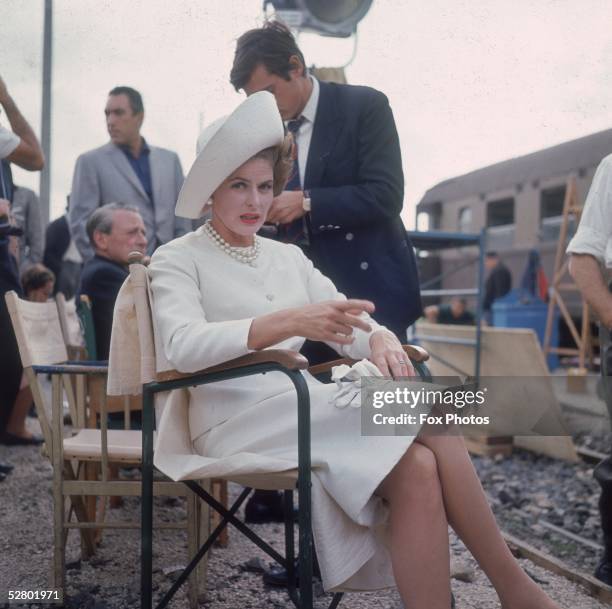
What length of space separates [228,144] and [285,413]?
77 cm

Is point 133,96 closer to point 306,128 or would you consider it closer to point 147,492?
point 306,128

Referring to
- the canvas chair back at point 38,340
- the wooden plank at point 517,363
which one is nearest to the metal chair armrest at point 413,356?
the canvas chair back at point 38,340

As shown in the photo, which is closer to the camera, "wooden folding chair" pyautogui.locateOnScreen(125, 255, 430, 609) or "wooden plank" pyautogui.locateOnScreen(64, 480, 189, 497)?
"wooden folding chair" pyautogui.locateOnScreen(125, 255, 430, 609)

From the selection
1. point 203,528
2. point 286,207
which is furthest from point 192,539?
point 286,207

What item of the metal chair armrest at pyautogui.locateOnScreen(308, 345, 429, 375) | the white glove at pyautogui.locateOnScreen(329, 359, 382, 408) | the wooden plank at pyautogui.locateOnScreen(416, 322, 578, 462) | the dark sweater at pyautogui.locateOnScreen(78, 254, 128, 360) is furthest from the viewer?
the wooden plank at pyautogui.locateOnScreen(416, 322, 578, 462)

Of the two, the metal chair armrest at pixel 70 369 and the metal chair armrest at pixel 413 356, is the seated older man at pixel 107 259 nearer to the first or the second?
the metal chair armrest at pixel 70 369

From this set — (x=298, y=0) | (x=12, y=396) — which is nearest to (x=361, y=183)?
(x=298, y=0)

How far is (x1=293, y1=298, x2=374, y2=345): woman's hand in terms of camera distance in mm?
1941

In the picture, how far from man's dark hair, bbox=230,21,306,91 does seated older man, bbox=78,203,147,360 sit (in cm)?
111

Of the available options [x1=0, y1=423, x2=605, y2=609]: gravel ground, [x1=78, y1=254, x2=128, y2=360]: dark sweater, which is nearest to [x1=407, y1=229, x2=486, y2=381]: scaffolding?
[x1=0, y1=423, x2=605, y2=609]: gravel ground

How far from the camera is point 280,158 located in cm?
237

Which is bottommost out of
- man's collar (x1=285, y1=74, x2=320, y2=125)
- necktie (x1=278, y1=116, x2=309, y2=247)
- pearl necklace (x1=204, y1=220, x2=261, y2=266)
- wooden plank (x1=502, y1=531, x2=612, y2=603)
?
wooden plank (x1=502, y1=531, x2=612, y2=603)

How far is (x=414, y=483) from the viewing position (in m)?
1.92

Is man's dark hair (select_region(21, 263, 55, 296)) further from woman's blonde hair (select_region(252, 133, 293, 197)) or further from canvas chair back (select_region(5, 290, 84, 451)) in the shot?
woman's blonde hair (select_region(252, 133, 293, 197))
